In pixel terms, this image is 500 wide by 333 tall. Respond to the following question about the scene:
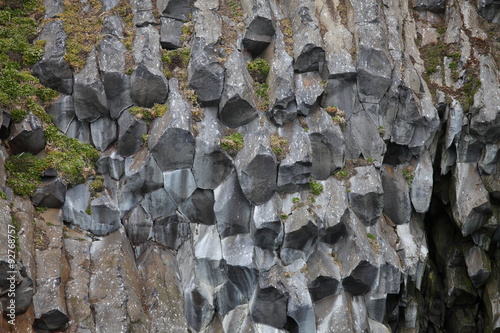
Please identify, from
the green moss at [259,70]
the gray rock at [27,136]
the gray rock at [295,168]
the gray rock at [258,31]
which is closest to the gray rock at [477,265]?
the gray rock at [295,168]

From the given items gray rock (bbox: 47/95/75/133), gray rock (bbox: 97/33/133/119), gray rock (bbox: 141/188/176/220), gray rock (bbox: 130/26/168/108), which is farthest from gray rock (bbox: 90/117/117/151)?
gray rock (bbox: 141/188/176/220)

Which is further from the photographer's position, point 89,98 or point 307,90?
point 307,90

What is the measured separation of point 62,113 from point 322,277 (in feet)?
37.1

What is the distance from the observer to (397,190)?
66.8 ft

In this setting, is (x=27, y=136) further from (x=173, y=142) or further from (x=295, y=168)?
(x=295, y=168)

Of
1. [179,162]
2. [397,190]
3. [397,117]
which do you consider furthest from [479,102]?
[179,162]

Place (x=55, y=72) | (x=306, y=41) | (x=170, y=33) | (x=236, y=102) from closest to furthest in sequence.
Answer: (x=236, y=102) → (x=55, y=72) → (x=306, y=41) → (x=170, y=33)

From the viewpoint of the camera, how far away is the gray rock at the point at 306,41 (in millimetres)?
→ 20406

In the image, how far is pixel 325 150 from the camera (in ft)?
63.0

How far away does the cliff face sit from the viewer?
56.7ft

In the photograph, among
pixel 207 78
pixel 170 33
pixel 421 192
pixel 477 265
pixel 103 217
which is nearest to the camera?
pixel 103 217

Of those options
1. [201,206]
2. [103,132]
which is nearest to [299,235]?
[201,206]

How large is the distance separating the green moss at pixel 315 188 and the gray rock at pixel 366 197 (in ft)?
3.71

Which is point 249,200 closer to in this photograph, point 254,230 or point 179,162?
point 254,230
